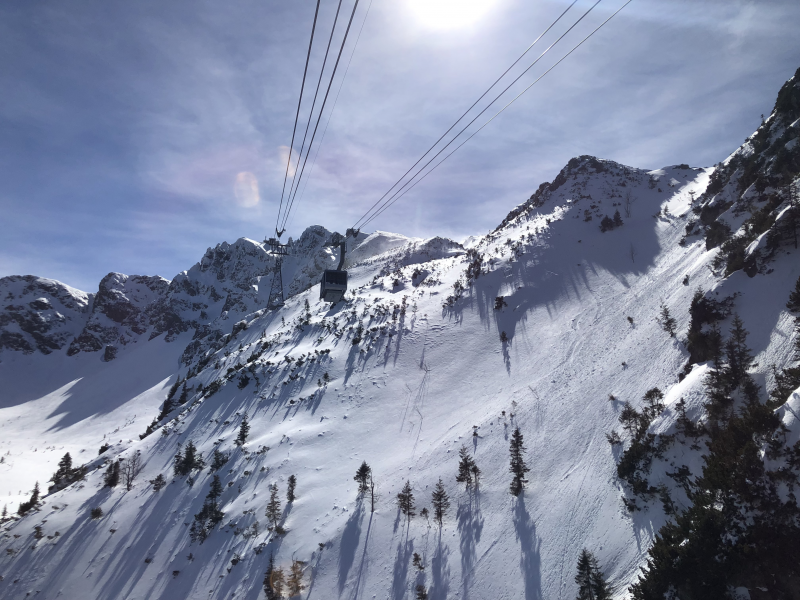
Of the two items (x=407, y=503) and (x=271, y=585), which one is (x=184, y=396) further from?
(x=407, y=503)

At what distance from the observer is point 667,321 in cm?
2311

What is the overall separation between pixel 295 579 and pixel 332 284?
2254 centimetres

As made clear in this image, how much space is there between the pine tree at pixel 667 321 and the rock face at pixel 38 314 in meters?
174

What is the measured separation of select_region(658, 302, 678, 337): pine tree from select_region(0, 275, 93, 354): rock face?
572 ft

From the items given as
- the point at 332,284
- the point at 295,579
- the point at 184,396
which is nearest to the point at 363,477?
the point at 295,579

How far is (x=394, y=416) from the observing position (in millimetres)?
26781

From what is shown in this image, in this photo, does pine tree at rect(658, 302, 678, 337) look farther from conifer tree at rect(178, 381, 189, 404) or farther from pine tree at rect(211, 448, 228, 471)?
conifer tree at rect(178, 381, 189, 404)

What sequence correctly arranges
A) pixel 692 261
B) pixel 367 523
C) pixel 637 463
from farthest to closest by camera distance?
pixel 692 261, pixel 367 523, pixel 637 463

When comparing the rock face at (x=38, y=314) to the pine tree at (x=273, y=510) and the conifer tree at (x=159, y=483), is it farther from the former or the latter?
the pine tree at (x=273, y=510)

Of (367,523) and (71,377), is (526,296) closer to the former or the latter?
(367,523)

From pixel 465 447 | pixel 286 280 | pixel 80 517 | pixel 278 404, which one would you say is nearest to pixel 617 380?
pixel 465 447

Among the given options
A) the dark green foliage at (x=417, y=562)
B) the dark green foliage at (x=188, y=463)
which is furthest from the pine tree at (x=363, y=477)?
the dark green foliage at (x=188, y=463)

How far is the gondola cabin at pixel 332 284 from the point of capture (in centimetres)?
3331

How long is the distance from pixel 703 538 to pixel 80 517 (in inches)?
1450
